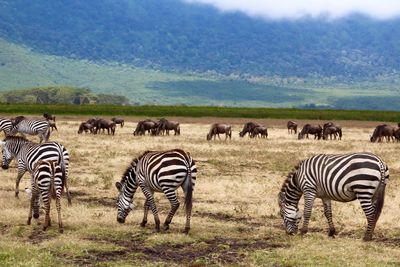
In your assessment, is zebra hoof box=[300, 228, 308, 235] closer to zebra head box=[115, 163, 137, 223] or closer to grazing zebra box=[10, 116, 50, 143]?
zebra head box=[115, 163, 137, 223]

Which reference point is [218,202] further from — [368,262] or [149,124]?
[149,124]

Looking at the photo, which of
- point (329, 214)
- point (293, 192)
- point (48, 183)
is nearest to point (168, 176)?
point (48, 183)

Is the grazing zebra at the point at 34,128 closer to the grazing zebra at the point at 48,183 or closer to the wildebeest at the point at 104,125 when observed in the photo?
the wildebeest at the point at 104,125

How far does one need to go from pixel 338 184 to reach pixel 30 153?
379 inches

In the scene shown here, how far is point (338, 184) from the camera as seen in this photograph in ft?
51.4

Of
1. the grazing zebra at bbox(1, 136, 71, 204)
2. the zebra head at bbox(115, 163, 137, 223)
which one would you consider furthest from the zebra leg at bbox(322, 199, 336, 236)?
the grazing zebra at bbox(1, 136, 71, 204)

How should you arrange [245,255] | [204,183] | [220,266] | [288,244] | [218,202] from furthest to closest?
[204,183] < [218,202] < [288,244] < [245,255] < [220,266]

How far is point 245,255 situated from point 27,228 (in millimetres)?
5746

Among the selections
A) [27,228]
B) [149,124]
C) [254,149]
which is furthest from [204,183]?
[149,124]

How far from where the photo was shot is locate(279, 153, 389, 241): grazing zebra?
15.3 m

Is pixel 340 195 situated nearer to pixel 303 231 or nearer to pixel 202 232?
pixel 303 231

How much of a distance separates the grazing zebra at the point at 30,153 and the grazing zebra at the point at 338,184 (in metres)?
6.58

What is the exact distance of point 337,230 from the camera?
17.6 metres

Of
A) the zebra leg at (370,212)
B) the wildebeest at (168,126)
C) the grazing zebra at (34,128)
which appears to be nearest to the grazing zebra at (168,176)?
the zebra leg at (370,212)
